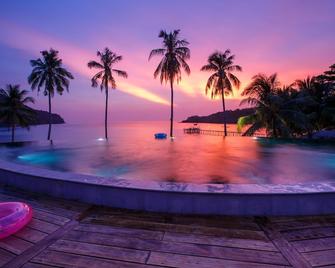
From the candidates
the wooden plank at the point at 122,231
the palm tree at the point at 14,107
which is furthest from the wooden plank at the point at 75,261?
the palm tree at the point at 14,107

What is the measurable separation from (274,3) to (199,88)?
56.8 ft

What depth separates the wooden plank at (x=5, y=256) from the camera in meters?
2.46

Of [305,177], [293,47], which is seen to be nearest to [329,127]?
[293,47]

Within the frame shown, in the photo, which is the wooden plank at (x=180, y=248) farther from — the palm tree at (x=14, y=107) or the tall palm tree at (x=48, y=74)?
the palm tree at (x=14, y=107)

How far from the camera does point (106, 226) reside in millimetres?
3273

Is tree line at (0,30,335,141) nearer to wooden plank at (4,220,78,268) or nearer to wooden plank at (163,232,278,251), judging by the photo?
wooden plank at (163,232,278,251)

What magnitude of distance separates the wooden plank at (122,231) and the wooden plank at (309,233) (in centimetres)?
157

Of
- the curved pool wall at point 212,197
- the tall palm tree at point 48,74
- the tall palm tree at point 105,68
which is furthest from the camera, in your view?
the tall palm tree at point 105,68

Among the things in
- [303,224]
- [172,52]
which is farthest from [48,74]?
[303,224]

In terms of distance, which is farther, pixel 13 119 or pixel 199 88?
pixel 199 88

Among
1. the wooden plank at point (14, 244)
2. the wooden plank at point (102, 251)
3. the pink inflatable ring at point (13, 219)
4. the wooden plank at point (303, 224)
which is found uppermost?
the pink inflatable ring at point (13, 219)

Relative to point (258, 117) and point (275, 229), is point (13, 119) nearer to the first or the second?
point (258, 117)

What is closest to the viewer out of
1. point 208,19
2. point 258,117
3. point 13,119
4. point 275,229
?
point 275,229

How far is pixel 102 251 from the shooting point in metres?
2.64
